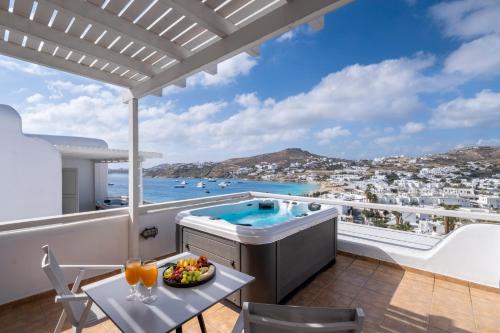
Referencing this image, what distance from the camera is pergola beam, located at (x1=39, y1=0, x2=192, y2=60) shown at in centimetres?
181

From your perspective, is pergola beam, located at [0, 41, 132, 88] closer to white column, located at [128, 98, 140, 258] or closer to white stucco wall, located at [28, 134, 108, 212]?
white column, located at [128, 98, 140, 258]

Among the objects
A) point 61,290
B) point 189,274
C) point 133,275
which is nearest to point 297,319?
point 189,274

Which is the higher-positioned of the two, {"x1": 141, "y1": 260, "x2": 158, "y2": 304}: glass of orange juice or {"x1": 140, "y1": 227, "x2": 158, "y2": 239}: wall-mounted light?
{"x1": 141, "y1": 260, "x2": 158, "y2": 304}: glass of orange juice

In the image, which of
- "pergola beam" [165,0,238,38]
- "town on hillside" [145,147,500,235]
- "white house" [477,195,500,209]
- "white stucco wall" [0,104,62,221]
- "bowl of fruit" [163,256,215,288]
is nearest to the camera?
"bowl of fruit" [163,256,215,288]

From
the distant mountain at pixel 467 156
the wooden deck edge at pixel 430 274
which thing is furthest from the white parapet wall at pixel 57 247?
the distant mountain at pixel 467 156

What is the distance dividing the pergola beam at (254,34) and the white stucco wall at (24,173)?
15.1 ft

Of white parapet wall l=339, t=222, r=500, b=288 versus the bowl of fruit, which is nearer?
the bowl of fruit

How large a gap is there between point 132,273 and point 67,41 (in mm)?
2204

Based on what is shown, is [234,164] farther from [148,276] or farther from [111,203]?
[148,276]

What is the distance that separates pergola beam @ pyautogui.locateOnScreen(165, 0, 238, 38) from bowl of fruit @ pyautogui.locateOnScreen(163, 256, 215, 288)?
1.70 metres

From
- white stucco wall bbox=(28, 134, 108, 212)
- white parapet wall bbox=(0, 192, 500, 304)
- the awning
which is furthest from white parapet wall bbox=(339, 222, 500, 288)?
white stucco wall bbox=(28, 134, 108, 212)

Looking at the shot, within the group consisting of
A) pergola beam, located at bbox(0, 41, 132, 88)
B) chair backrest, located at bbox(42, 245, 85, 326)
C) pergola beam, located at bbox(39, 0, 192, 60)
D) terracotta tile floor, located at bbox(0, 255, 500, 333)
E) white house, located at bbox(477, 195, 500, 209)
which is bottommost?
terracotta tile floor, located at bbox(0, 255, 500, 333)

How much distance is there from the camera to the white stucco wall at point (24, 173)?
5.18 meters

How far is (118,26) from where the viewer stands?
6.70 ft
